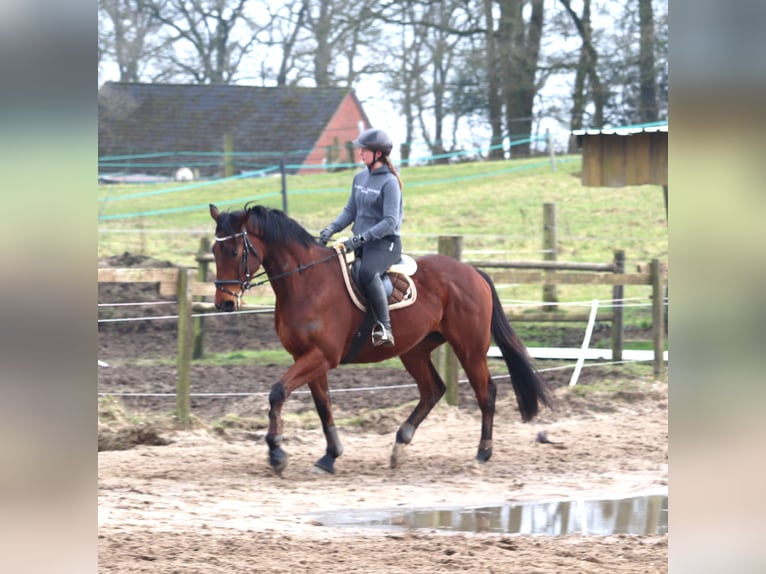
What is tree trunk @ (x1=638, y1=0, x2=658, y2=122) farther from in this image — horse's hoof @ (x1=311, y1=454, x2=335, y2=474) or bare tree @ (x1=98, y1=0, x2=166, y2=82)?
horse's hoof @ (x1=311, y1=454, x2=335, y2=474)

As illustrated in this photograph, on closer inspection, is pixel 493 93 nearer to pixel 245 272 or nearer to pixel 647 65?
pixel 647 65

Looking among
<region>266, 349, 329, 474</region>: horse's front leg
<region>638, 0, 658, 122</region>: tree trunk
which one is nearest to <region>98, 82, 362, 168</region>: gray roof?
<region>638, 0, 658, 122</region>: tree trunk

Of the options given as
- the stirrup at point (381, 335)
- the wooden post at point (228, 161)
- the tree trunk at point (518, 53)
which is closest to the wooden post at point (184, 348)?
the stirrup at point (381, 335)

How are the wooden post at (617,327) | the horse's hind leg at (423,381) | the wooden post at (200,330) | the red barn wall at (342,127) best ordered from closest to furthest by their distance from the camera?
the horse's hind leg at (423,381), the wooden post at (617,327), the wooden post at (200,330), the red barn wall at (342,127)

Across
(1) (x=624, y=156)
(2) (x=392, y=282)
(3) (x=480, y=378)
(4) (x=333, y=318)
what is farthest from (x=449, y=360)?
(1) (x=624, y=156)

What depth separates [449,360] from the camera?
1020 centimetres

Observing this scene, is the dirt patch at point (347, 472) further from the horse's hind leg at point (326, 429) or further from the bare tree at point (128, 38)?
the bare tree at point (128, 38)

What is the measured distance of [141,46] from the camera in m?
30.4

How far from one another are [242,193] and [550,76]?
10.0 meters

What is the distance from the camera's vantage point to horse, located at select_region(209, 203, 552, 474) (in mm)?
7391

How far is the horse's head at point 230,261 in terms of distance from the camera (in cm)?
734

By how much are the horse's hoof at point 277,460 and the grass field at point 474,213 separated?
9.06m

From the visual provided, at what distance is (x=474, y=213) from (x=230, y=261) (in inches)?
564
